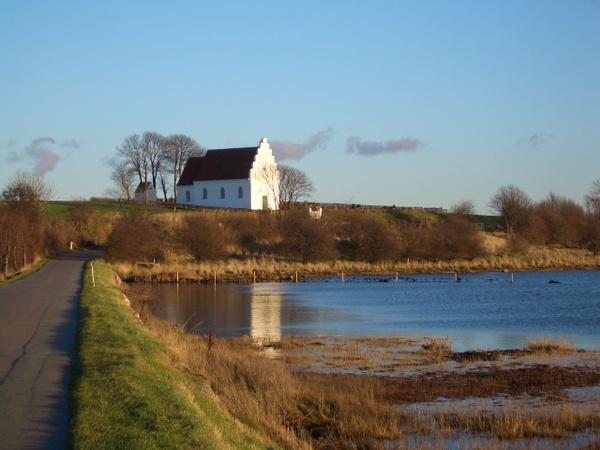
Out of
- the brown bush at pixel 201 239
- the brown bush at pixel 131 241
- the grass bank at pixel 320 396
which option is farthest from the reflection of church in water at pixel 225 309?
the brown bush at pixel 201 239

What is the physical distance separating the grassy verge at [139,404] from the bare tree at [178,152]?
285 feet

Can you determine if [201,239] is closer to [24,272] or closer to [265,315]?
[24,272]

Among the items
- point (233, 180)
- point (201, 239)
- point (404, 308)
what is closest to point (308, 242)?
point (201, 239)

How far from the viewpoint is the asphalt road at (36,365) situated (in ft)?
29.3

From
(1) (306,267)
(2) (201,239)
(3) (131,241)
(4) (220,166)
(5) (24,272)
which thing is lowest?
(1) (306,267)

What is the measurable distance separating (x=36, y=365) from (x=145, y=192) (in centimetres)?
8628

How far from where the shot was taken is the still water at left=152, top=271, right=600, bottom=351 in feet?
92.5

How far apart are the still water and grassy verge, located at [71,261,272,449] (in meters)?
12.2

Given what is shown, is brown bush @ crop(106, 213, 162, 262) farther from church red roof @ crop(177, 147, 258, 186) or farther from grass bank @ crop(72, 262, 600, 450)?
grass bank @ crop(72, 262, 600, 450)

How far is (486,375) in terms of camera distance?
60.2 feet

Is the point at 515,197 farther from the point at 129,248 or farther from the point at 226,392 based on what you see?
the point at 226,392

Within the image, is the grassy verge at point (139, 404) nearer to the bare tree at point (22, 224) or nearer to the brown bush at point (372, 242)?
the bare tree at point (22, 224)

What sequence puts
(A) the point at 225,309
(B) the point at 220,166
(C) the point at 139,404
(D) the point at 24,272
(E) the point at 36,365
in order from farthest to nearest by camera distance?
1. (B) the point at 220,166
2. (D) the point at 24,272
3. (A) the point at 225,309
4. (E) the point at 36,365
5. (C) the point at 139,404

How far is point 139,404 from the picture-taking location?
10078 millimetres
